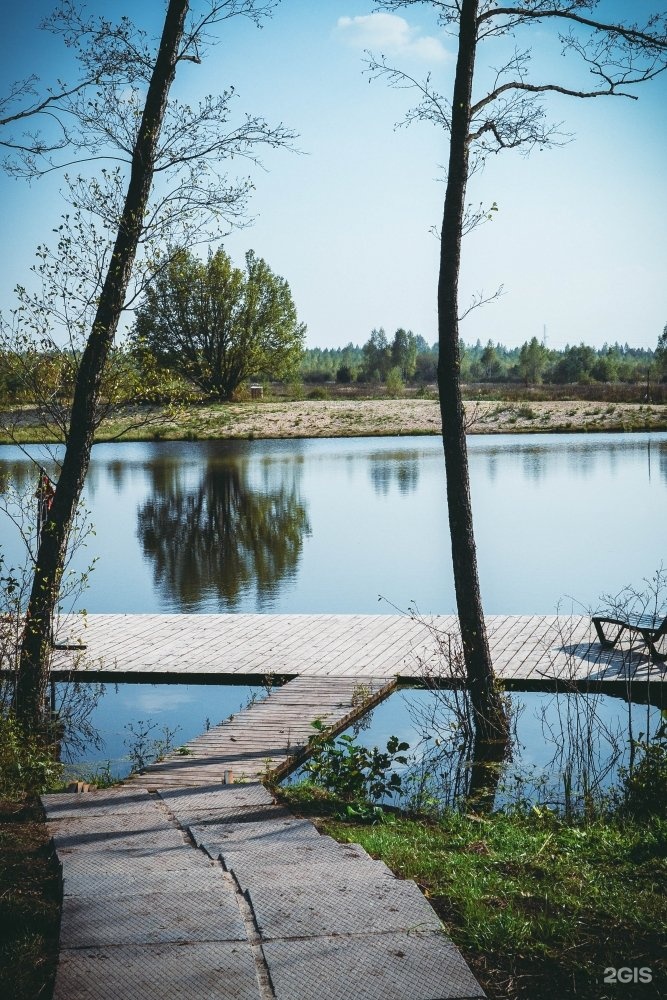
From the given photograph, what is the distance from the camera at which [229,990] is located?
306 centimetres

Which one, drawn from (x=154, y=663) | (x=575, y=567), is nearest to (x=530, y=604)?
(x=575, y=567)

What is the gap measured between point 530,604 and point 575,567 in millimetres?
3068

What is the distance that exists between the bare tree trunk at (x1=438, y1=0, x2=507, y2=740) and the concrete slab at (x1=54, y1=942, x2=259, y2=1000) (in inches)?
193

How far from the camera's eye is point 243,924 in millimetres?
3514

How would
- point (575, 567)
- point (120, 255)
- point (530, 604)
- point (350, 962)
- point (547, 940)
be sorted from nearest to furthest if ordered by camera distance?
point (350, 962), point (547, 940), point (120, 255), point (530, 604), point (575, 567)

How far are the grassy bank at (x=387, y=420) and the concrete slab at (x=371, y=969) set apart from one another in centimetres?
4216

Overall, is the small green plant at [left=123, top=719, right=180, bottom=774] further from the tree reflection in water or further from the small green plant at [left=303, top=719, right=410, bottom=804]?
the tree reflection in water

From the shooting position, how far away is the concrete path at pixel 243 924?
10.2 ft

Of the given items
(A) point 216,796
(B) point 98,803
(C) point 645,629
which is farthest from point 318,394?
(B) point 98,803

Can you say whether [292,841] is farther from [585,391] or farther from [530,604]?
[585,391]

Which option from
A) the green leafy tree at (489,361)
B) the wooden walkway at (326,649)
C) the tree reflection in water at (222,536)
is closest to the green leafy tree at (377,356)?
the green leafy tree at (489,361)

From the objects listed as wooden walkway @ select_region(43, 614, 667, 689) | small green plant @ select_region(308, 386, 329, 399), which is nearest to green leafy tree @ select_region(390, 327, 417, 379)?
small green plant @ select_region(308, 386, 329, 399)

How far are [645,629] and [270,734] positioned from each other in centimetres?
345

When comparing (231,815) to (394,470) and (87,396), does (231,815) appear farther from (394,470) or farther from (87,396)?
(394,470)
